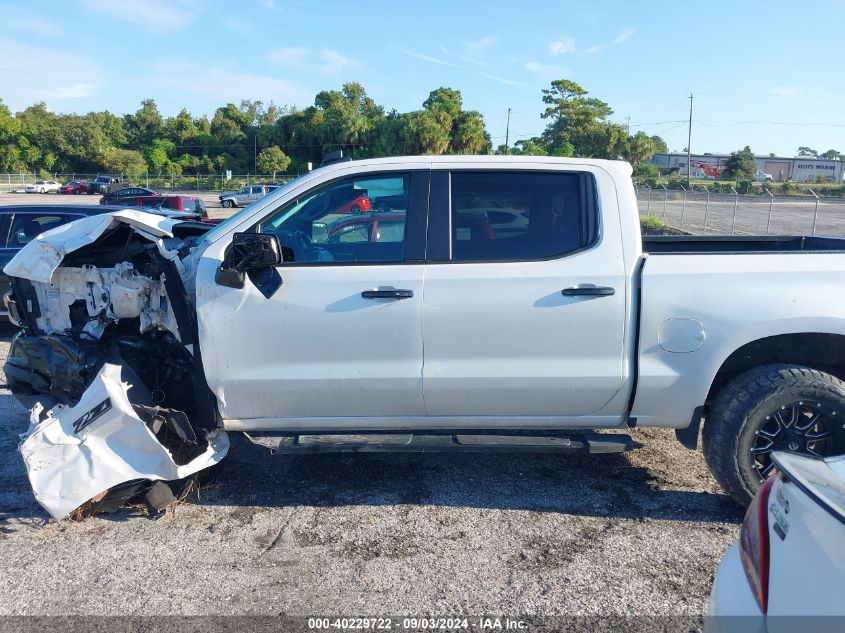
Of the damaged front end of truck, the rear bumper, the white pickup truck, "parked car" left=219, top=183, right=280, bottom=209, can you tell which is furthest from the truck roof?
"parked car" left=219, top=183, right=280, bottom=209

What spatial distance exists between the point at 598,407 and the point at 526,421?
42 centimetres

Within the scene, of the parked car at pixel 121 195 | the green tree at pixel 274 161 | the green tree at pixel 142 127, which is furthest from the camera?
the green tree at pixel 142 127

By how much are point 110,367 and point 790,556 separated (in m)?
3.53

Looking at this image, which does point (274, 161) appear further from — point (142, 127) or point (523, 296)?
point (523, 296)

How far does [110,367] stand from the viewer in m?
3.97

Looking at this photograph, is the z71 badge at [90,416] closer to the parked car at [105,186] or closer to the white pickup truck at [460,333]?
the white pickup truck at [460,333]

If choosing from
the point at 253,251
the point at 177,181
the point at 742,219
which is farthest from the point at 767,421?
the point at 177,181

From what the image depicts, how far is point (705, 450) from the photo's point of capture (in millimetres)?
A: 4008

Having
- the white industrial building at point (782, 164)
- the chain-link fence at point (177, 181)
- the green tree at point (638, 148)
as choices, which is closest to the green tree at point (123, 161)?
the chain-link fence at point (177, 181)

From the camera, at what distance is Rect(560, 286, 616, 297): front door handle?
381 centimetres

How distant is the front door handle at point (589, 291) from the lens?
381 centimetres

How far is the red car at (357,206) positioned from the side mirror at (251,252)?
50cm

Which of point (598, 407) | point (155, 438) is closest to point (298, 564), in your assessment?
point (155, 438)

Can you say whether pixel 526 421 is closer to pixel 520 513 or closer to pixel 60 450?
pixel 520 513
